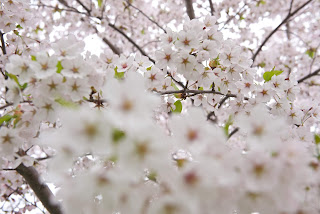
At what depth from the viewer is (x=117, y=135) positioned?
86cm

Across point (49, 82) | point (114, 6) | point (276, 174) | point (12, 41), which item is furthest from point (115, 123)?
point (114, 6)

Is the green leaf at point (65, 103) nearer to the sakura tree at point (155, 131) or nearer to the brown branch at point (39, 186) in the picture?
the sakura tree at point (155, 131)

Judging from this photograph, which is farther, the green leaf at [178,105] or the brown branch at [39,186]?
the brown branch at [39,186]

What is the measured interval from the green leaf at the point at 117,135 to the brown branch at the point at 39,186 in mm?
1550

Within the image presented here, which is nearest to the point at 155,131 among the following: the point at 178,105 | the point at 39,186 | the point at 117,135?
the point at 117,135

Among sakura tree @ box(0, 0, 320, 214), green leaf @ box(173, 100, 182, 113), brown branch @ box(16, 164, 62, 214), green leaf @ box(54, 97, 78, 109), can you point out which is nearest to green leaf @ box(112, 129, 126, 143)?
sakura tree @ box(0, 0, 320, 214)

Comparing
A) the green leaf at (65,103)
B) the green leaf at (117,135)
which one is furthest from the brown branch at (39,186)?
the green leaf at (117,135)

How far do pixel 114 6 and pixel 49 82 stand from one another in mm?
4450

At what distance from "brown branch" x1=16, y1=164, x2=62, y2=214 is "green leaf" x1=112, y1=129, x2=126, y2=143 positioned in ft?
5.09

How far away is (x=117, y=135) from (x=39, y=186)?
169 cm

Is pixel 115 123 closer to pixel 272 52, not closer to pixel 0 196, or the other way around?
pixel 0 196

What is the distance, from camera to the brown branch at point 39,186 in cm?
212

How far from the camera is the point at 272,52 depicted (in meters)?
6.00

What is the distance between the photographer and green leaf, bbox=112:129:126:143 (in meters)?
0.85
